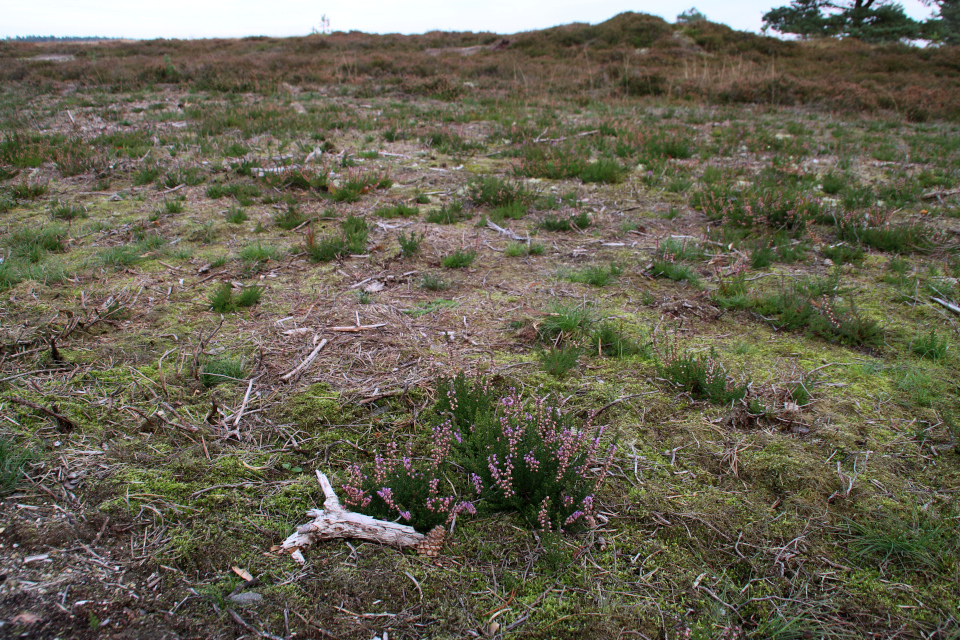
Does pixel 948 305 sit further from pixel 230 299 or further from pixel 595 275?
pixel 230 299

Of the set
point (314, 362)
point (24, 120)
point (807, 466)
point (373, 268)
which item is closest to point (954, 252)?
point (807, 466)

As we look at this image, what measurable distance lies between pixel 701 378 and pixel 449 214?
12.4 feet

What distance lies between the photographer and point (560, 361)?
3232mm

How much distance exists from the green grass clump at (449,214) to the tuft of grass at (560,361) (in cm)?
302

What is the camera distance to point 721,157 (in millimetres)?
8797

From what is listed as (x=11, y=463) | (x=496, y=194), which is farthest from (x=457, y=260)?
(x=11, y=463)

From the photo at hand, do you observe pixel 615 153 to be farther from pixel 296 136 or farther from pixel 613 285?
pixel 296 136

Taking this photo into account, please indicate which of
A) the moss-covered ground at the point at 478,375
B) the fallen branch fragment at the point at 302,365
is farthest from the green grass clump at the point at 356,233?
the fallen branch fragment at the point at 302,365

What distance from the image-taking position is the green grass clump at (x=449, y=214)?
5.89m

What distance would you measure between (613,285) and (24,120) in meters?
12.7

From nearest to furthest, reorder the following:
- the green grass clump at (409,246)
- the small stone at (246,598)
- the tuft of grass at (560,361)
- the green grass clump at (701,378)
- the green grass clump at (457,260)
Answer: the small stone at (246,598), the green grass clump at (701,378), the tuft of grass at (560,361), the green grass clump at (457,260), the green grass clump at (409,246)

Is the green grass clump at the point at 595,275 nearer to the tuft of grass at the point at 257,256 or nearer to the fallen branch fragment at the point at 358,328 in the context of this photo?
the fallen branch fragment at the point at 358,328

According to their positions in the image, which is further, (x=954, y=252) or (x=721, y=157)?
(x=721, y=157)

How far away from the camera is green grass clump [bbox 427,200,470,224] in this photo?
232 inches
